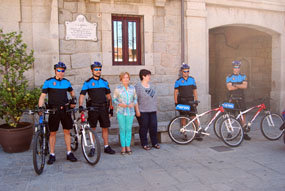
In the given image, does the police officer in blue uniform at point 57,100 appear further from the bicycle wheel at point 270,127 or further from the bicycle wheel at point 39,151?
the bicycle wheel at point 270,127

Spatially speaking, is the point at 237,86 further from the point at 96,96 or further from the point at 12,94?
the point at 12,94

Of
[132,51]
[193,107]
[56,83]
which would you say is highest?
[132,51]

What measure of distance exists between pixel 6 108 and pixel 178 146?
3.67 m

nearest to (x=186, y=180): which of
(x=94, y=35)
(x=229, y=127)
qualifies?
(x=229, y=127)

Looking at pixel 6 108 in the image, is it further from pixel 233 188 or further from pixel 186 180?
pixel 233 188

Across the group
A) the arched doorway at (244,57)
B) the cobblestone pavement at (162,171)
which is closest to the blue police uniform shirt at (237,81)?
the cobblestone pavement at (162,171)

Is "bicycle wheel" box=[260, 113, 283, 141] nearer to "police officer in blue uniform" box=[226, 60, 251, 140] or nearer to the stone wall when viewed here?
"police officer in blue uniform" box=[226, 60, 251, 140]

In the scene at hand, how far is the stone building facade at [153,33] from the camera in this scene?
274 inches

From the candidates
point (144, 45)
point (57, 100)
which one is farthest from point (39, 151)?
point (144, 45)

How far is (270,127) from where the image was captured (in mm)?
6637

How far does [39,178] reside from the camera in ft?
14.0

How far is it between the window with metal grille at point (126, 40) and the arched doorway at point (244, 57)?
19.7 feet

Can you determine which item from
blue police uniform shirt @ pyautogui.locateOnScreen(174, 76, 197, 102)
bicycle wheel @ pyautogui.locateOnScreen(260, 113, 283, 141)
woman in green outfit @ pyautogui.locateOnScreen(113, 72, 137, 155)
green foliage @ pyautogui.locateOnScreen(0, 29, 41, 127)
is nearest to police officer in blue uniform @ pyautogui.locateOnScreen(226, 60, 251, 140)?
bicycle wheel @ pyautogui.locateOnScreen(260, 113, 283, 141)

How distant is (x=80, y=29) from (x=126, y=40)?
1373mm
